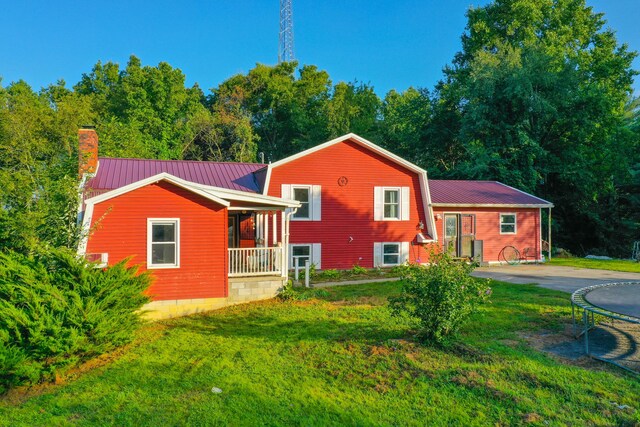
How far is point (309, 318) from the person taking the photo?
9.45 meters

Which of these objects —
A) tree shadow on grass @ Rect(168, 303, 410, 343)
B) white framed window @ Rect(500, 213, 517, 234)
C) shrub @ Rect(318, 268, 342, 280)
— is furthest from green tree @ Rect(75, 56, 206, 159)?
tree shadow on grass @ Rect(168, 303, 410, 343)

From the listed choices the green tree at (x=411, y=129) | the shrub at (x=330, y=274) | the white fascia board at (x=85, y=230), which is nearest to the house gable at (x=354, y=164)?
the shrub at (x=330, y=274)

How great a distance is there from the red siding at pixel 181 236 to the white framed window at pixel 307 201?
18.8 ft

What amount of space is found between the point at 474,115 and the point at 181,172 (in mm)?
18665

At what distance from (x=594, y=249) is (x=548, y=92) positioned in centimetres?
1034

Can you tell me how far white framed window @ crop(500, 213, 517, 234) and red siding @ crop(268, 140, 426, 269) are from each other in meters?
4.57

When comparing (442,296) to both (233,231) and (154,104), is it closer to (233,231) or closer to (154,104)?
(233,231)

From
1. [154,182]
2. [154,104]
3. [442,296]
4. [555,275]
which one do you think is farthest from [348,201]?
[154,104]

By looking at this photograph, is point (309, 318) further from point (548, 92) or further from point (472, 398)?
point (548, 92)

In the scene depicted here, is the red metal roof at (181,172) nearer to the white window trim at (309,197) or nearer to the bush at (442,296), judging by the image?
the white window trim at (309,197)

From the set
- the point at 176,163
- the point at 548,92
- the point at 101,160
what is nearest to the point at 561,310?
the point at 176,163

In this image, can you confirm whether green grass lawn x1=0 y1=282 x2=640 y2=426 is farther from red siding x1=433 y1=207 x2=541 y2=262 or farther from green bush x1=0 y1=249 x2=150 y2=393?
red siding x1=433 y1=207 x2=541 y2=262

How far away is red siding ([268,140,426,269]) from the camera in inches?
647

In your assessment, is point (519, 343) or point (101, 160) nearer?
point (519, 343)
